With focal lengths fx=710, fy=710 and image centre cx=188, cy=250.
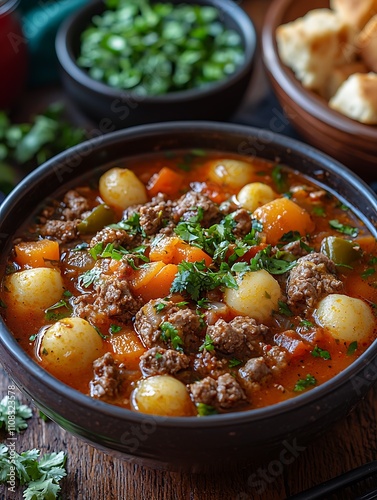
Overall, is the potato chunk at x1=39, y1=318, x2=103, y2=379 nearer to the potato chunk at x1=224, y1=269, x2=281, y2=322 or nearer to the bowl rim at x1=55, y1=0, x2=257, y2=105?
the potato chunk at x1=224, y1=269, x2=281, y2=322

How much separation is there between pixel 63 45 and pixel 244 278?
9.32 feet

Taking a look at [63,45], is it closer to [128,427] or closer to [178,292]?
[178,292]

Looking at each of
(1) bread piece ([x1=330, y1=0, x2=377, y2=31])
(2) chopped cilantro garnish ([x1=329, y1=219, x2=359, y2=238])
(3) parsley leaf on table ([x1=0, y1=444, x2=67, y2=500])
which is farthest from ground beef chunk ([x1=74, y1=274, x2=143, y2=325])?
(1) bread piece ([x1=330, y1=0, x2=377, y2=31])

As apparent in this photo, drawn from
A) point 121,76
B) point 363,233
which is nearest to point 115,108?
point 121,76

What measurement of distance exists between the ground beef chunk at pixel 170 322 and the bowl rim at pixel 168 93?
2.08 metres

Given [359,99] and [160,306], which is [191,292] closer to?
[160,306]

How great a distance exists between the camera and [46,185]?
12.5 ft

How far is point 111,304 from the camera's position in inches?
127

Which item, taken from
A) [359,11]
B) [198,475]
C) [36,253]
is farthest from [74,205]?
[359,11]

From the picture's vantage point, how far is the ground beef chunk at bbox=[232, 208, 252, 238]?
12.0 feet

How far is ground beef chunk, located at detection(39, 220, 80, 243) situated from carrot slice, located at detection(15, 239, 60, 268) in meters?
0.10

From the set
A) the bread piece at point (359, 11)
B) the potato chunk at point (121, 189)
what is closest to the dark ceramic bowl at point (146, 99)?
the bread piece at point (359, 11)

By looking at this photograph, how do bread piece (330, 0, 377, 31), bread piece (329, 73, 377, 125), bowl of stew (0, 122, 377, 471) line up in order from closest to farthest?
bowl of stew (0, 122, 377, 471) → bread piece (329, 73, 377, 125) → bread piece (330, 0, 377, 31)

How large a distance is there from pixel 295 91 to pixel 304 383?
2347 mm
